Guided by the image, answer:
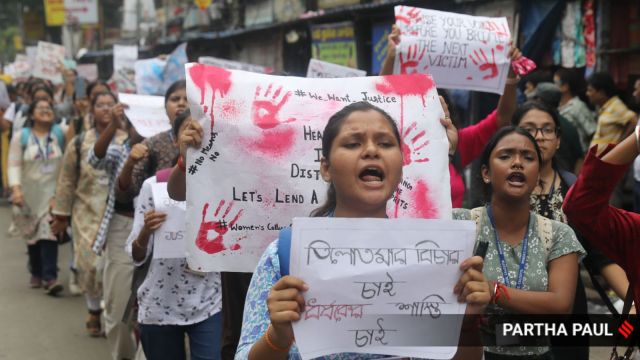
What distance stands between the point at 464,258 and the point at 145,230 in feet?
7.92

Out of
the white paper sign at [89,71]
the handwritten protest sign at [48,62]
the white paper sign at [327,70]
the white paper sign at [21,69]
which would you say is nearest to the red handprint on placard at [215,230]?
the white paper sign at [327,70]

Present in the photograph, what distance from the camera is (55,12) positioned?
21203mm

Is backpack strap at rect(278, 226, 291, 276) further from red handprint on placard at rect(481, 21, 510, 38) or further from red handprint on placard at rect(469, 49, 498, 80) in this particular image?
red handprint on placard at rect(481, 21, 510, 38)

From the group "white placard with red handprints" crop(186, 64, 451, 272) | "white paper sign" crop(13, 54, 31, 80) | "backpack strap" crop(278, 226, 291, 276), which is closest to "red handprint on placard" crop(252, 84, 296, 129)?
"white placard with red handprints" crop(186, 64, 451, 272)

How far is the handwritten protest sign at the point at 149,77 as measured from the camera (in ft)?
30.2

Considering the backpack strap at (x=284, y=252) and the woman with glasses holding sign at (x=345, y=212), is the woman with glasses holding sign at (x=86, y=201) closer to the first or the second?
the woman with glasses holding sign at (x=345, y=212)

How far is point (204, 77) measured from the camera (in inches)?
133

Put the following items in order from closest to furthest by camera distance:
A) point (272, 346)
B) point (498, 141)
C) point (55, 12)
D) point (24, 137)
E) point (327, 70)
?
1. point (272, 346)
2. point (498, 141)
3. point (327, 70)
4. point (24, 137)
5. point (55, 12)

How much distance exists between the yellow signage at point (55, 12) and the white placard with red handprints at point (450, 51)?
17374mm

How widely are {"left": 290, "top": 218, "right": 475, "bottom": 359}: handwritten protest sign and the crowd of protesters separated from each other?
5 centimetres

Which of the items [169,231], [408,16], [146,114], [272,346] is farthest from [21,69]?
[272,346]

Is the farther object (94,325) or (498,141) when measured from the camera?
(94,325)

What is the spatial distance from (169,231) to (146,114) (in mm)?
1953

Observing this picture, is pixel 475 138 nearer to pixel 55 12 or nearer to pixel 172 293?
pixel 172 293
